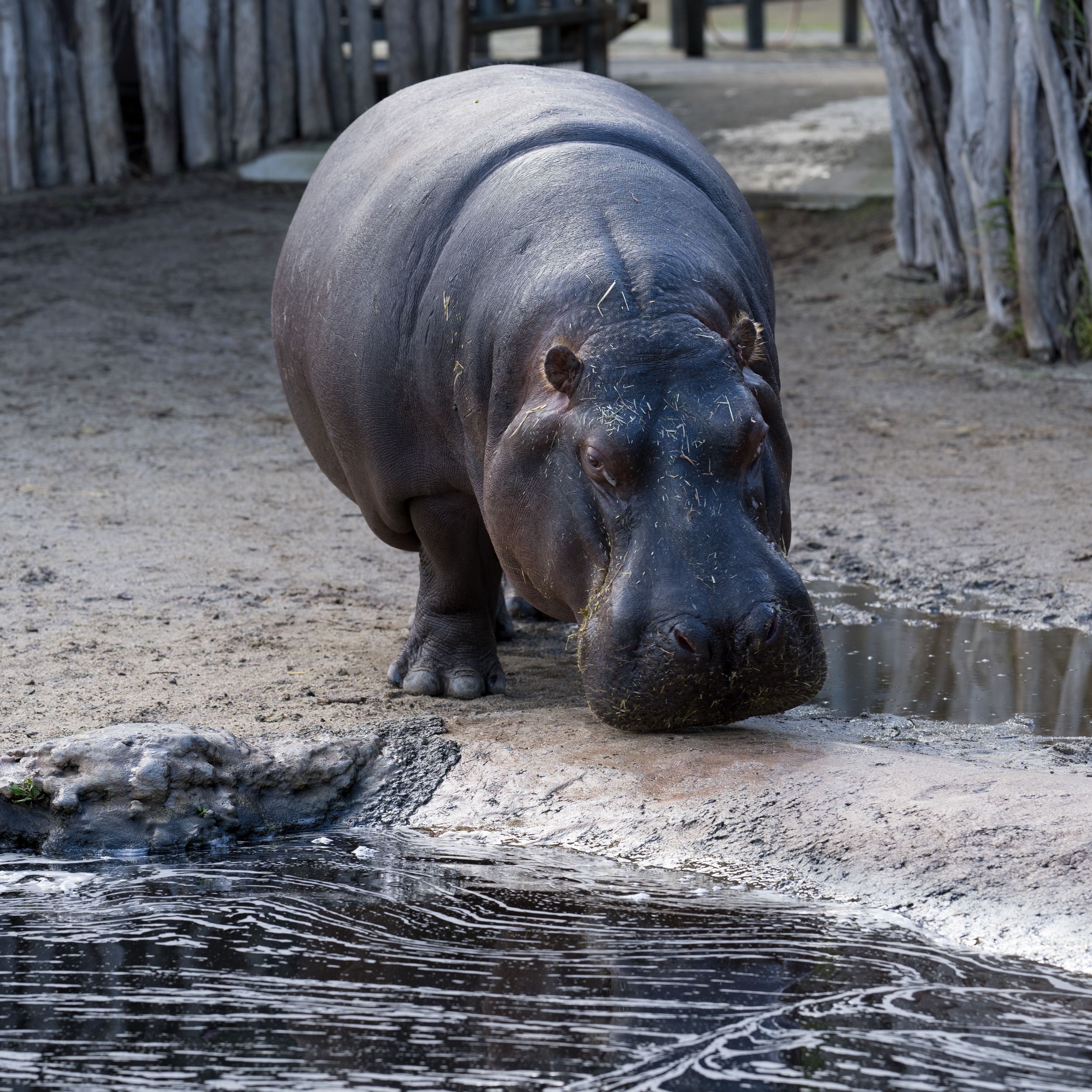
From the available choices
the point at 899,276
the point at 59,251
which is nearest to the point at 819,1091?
the point at 899,276

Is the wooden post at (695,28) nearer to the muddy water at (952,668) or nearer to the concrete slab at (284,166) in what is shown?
the concrete slab at (284,166)

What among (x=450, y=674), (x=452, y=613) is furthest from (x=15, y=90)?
(x=450, y=674)

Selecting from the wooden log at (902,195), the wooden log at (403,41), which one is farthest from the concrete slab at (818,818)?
the wooden log at (403,41)

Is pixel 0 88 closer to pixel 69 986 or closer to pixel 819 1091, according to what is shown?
pixel 69 986

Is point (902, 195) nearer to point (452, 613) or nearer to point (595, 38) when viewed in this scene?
point (595, 38)

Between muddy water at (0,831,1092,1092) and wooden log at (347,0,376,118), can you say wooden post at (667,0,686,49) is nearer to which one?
wooden log at (347,0,376,118)

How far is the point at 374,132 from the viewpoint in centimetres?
437

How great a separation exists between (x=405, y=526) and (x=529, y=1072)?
6.95ft

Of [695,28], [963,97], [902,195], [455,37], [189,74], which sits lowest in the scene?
[902,195]

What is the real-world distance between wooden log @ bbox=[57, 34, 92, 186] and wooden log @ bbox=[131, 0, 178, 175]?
422 millimetres

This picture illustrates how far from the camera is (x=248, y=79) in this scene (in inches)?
417

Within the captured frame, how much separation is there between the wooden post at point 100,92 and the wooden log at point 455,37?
2.29 metres

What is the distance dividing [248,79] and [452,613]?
7.54 m

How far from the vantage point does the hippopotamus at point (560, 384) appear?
3068mm
